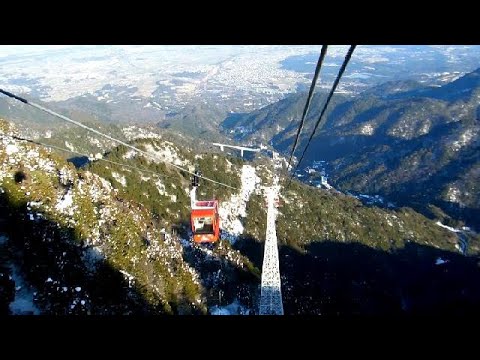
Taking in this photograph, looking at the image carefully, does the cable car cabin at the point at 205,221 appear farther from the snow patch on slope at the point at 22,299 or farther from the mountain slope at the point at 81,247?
the snow patch on slope at the point at 22,299

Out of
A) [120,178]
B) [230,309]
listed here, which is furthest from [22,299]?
[120,178]

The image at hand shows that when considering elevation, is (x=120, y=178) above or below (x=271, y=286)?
above

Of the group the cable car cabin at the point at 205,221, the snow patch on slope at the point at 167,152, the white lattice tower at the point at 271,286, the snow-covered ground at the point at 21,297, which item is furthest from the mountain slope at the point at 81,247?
the snow patch on slope at the point at 167,152

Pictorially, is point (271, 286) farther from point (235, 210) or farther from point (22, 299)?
point (22, 299)

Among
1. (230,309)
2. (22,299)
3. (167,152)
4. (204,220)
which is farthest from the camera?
(167,152)

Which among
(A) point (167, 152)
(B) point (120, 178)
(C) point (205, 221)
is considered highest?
(C) point (205, 221)

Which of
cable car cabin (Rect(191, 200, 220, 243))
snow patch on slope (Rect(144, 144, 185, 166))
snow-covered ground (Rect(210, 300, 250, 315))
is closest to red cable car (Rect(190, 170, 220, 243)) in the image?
cable car cabin (Rect(191, 200, 220, 243))
